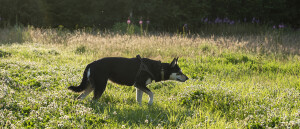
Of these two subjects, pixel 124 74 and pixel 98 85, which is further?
pixel 124 74

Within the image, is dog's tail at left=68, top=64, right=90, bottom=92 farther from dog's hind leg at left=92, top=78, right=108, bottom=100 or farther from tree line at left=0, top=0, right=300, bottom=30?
tree line at left=0, top=0, right=300, bottom=30

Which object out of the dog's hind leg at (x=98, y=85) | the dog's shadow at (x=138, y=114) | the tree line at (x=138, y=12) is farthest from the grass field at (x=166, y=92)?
the tree line at (x=138, y=12)

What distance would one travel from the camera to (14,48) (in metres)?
11.8

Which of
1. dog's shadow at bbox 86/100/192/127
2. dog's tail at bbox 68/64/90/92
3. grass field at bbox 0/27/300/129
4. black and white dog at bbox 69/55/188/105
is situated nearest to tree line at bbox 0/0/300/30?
grass field at bbox 0/27/300/129

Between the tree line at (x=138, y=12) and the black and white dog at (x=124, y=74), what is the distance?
14.0 m

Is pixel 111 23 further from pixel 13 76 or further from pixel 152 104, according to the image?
pixel 152 104

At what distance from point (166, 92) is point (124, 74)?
1696 mm

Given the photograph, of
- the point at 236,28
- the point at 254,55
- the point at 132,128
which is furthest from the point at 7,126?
the point at 236,28

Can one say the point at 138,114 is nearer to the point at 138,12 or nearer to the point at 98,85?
the point at 98,85

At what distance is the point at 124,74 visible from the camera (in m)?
5.96

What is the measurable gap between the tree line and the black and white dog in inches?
551

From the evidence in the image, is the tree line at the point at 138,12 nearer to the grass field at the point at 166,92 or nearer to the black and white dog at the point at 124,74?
the grass field at the point at 166,92

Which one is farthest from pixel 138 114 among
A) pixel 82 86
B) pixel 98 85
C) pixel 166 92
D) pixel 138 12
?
pixel 138 12

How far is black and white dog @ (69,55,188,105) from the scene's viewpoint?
5.69 m
